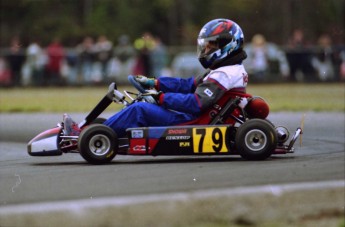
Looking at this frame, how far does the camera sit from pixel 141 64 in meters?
28.9

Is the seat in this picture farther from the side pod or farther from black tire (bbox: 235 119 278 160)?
the side pod

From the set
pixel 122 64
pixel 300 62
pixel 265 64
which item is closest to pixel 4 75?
pixel 122 64

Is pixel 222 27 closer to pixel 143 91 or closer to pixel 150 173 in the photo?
pixel 143 91

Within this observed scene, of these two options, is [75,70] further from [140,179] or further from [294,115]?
[140,179]

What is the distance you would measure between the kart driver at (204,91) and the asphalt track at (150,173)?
0.39 metres

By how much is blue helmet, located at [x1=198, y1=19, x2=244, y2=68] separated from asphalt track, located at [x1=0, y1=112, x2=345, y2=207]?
97cm

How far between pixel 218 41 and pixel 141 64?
20.6m

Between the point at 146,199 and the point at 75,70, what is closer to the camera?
the point at 146,199

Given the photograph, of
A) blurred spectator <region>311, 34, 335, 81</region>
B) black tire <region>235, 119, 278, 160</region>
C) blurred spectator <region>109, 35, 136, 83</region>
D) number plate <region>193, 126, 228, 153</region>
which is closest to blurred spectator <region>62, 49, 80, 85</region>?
blurred spectator <region>109, 35, 136, 83</region>

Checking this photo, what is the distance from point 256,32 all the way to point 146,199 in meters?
34.8

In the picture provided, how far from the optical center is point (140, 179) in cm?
665

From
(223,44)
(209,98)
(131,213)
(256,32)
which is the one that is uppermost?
(256,32)

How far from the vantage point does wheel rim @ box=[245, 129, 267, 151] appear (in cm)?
798

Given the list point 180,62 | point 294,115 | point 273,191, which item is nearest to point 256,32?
point 180,62
